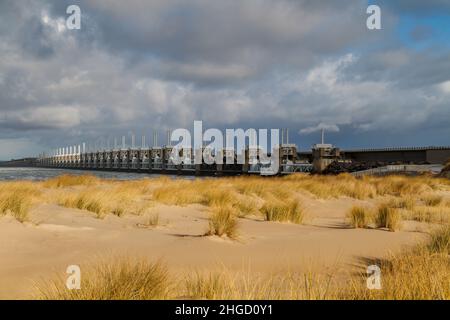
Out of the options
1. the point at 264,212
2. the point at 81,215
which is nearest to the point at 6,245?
the point at 81,215

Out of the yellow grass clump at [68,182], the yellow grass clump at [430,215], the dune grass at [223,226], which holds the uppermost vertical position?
the yellow grass clump at [68,182]

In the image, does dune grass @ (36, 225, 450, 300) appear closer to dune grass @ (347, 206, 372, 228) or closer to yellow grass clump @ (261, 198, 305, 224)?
dune grass @ (347, 206, 372, 228)

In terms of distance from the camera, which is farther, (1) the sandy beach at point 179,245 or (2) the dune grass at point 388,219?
(2) the dune grass at point 388,219

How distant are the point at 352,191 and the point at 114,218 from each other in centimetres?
1382

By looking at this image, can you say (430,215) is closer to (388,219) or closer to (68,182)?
(388,219)

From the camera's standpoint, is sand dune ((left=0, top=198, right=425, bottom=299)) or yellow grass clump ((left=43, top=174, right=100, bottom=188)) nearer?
sand dune ((left=0, top=198, right=425, bottom=299))

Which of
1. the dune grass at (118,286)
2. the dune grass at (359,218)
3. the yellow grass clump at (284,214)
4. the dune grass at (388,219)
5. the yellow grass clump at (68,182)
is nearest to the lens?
the dune grass at (118,286)

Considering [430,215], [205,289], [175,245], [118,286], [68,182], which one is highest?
[68,182]

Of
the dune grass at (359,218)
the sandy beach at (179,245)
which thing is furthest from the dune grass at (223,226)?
the dune grass at (359,218)

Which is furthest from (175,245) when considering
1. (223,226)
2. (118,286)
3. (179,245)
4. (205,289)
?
(118,286)

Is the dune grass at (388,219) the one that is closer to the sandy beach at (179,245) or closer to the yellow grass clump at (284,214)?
the sandy beach at (179,245)

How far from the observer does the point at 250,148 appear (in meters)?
83.6

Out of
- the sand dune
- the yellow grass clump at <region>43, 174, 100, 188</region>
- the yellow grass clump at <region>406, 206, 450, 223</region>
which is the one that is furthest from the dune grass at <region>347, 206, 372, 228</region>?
the yellow grass clump at <region>43, 174, 100, 188</region>
